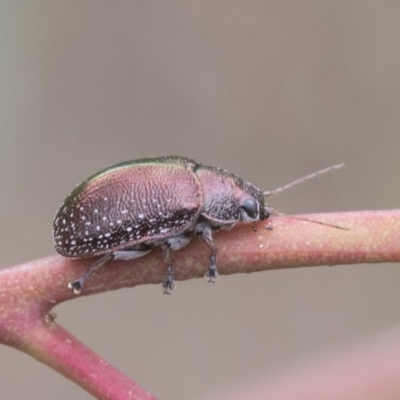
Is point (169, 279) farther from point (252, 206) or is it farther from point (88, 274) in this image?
point (252, 206)

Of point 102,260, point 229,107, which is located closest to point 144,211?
point 102,260

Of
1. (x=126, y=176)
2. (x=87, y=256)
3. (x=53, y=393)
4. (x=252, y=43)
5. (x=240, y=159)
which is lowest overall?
(x=53, y=393)

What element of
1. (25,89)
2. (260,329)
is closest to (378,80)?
(260,329)

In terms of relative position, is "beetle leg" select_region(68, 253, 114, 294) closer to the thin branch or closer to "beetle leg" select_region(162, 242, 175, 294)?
the thin branch

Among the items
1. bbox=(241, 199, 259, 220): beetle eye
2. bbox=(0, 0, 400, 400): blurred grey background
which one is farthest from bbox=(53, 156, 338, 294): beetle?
bbox=(0, 0, 400, 400): blurred grey background

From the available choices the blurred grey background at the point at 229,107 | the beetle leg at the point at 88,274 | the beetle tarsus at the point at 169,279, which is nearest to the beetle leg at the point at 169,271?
the beetle tarsus at the point at 169,279

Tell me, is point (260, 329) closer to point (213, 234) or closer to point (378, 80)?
point (378, 80)
